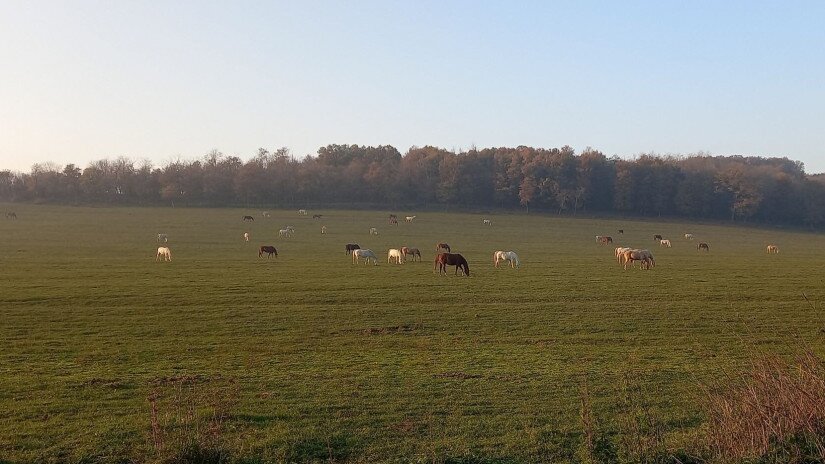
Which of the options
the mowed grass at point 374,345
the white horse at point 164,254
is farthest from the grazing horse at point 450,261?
the white horse at point 164,254

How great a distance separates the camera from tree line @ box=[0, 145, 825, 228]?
106 meters

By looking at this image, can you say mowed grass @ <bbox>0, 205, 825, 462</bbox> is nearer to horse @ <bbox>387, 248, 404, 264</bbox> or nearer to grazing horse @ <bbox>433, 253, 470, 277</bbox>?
grazing horse @ <bbox>433, 253, 470, 277</bbox>

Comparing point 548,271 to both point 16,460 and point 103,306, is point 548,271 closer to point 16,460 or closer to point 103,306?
point 103,306

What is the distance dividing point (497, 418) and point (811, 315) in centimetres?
1710

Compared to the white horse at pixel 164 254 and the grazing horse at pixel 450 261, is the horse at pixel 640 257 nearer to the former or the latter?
the grazing horse at pixel 450 261

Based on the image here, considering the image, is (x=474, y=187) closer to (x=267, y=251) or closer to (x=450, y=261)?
(x=267, y=251)

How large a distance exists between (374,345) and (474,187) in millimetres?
98652

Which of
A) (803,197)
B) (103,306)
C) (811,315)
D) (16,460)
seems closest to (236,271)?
(103,306)

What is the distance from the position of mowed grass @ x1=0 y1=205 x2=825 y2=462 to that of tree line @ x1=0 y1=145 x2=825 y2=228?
6849 cm

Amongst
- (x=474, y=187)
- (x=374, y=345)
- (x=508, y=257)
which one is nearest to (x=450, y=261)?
(x=508, y=257)

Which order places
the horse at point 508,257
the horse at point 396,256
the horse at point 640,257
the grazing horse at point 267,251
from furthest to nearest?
the grazing horse at point 267,251
the horse at point 396,256
the horse at point 640,257
the horse at point 508,257

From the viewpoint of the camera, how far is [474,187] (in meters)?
113

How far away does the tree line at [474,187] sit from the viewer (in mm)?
106375

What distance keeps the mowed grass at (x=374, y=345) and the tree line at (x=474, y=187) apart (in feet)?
225
